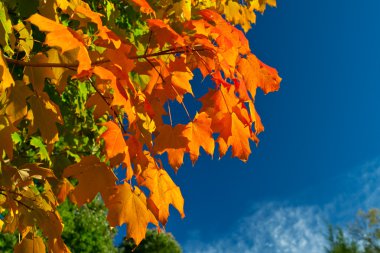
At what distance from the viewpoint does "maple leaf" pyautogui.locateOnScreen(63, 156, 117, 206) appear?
2.51 metres

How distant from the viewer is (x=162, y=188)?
2.86 metres

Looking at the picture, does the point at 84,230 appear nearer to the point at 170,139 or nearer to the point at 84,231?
the point at 84,231

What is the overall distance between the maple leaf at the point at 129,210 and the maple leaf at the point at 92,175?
5cm

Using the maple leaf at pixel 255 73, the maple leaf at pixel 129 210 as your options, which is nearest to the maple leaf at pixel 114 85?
the maple leaf at pixel 129 210

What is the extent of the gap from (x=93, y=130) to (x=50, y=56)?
137 inches

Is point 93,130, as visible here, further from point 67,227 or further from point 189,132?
point 67,227

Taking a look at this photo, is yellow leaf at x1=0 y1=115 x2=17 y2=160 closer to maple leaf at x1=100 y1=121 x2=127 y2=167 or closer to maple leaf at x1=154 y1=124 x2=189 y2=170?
maple leaf at x1=100 y1=121 x2=127 y2=167

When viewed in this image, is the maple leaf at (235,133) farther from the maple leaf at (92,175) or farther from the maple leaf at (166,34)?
the maple leaf at (92,175)

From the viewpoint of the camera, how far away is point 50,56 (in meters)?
2.57

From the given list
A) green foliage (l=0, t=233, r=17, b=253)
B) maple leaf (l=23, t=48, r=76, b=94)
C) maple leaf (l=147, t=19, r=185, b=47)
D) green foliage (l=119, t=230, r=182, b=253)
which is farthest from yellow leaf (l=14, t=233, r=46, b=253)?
green foliage (l=119, t=230, r=182, b=253)

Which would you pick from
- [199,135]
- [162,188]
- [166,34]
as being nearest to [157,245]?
[162,188]

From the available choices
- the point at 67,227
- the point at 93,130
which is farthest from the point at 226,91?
the point at 67,227

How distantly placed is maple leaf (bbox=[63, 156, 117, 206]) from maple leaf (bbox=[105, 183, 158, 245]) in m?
0.05

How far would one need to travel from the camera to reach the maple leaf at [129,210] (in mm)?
2469
